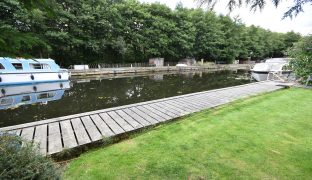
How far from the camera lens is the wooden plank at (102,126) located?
172 inches

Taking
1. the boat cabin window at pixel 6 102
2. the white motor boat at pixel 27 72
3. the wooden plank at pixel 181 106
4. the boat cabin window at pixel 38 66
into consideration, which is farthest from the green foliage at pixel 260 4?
the boat cabin window at pixel 38 66

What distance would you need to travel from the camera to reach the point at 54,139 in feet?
13.1

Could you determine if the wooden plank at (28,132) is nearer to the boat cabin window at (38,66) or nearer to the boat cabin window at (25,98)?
the boat cabin window at (25,98)

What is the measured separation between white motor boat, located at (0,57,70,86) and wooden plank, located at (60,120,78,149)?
884cm

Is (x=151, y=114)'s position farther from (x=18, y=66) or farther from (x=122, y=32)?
(x=122, y=32)

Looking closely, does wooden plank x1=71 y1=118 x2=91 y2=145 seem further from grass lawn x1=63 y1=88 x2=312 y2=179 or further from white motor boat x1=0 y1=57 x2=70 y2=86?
white motor boat x1=0 y1=57 x2=70 y2=86

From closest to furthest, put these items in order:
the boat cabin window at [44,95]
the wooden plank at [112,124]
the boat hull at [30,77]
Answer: the wooden plank at [112,124] < the boat cabin window at [44,95] < the boat hull at [30,77]

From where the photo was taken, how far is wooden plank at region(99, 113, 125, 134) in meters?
4.54

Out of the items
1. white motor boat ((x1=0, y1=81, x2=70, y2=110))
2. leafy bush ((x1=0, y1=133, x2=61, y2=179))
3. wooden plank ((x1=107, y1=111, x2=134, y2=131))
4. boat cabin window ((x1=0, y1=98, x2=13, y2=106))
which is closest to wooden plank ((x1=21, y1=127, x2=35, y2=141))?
wooden plank ((x1=107, y1=111, x2=134, y2=131))

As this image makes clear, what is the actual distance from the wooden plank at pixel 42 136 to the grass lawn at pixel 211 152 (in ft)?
2.64

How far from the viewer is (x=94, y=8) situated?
23672 mm

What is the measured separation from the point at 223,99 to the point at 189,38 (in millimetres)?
27420

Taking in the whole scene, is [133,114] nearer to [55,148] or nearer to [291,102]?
[55,148]

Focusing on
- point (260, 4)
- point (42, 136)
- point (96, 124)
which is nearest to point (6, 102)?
point (42, 136)
